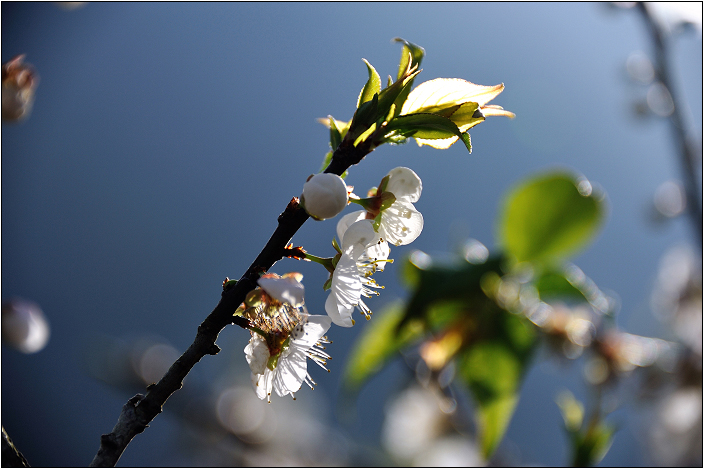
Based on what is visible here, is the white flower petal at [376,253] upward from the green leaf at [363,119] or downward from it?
downward

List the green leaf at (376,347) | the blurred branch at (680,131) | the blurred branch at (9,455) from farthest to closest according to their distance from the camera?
the blurred branch at (680,131)
the green leaf at (376,347)
the blurred branch at (9,455)

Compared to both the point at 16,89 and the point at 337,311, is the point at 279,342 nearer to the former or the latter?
the point at 337,311

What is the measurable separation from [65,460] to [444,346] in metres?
3.02

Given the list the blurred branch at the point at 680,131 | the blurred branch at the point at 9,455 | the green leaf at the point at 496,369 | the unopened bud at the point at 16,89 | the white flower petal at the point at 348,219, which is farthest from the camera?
the blurred branch at the point at 680,131

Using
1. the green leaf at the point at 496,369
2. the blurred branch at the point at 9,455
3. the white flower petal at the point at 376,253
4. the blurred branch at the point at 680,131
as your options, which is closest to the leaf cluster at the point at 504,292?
the green leaf at the point at 496,369

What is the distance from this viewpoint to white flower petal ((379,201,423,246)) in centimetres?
39

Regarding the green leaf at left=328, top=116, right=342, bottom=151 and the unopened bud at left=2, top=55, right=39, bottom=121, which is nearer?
the green leaf at left=328, top=116, right=342, bottom=151

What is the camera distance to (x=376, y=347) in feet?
2.46

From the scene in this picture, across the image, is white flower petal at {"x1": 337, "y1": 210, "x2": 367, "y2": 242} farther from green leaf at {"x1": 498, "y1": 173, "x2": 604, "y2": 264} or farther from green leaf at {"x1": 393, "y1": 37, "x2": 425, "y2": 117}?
green leaf at {"x1": 498, "y1": 173, "x2": 604, "y2": 264}

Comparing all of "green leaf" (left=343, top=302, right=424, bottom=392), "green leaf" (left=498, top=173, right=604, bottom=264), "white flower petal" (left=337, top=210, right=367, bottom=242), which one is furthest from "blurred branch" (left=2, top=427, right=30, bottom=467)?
"green leaf" (left=498, top=173, right=604, bottom=264)

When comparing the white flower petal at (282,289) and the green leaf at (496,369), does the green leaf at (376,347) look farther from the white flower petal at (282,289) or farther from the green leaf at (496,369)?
the white flower petal at (282,289)

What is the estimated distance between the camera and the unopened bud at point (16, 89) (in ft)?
1.67

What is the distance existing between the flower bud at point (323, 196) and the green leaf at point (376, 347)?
1.46 feet

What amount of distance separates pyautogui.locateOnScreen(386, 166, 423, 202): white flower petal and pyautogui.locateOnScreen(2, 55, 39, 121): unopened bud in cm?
42
